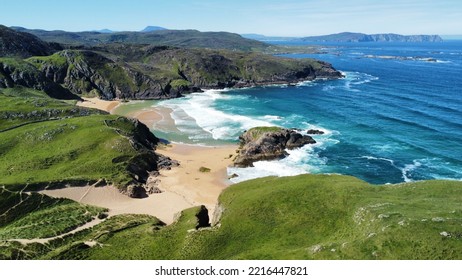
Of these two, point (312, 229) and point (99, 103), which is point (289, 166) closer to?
point (312, 229)

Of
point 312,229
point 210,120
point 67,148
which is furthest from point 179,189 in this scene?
point 210,120

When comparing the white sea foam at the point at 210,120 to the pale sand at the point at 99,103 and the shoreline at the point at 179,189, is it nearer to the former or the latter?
the shoreline at the point at 179,189

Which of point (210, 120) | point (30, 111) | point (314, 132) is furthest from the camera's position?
point (210, 120)

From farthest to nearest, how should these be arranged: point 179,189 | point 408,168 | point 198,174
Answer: point 408,168 → point 198,174 → point 179,189

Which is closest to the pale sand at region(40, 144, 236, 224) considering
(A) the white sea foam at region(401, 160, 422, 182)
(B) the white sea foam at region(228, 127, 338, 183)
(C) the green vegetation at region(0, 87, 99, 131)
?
(B) the white sea foam at region(228, 127, 338, 183)

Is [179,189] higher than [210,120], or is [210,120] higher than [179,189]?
[210,120]

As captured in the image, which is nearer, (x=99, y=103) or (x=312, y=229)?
(x=312, y=229)

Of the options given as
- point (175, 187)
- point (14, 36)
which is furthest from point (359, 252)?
point (14, 36)
